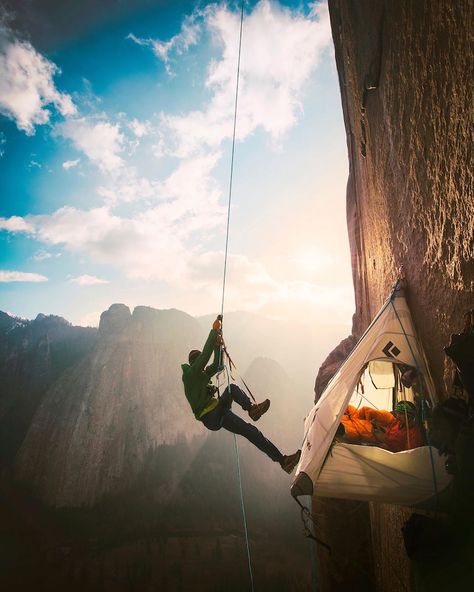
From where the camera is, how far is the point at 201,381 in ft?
16.3

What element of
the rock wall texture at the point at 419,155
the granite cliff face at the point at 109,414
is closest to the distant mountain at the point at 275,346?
the granite cliff face at the point at 109,414

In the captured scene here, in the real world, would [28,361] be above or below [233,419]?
above

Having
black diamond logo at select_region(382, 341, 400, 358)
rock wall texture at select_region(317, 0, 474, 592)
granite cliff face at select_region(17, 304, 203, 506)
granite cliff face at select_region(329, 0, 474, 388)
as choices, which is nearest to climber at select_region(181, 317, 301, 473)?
black diamond logo at select_region(382, 341, 400, 358)

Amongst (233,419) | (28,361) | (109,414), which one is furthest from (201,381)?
(28,361)

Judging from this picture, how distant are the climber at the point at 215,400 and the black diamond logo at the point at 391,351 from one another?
209 centimetres

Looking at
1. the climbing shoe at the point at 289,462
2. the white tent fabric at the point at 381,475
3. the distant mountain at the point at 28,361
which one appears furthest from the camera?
the distant mountain at the point at 28,361

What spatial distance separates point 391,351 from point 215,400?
2944 mm

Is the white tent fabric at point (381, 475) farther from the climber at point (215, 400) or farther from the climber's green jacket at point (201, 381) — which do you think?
the climber's green jacket at point (201, 381)

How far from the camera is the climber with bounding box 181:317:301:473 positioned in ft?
15.8

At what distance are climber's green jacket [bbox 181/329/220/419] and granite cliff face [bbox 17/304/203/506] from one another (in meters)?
36.7

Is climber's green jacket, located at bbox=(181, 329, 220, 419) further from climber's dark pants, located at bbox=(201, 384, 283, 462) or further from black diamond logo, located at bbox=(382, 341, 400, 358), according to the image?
black diamond logo, located at bbox=(382, 341, 400, 358)

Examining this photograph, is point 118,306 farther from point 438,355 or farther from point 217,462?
point 438,355

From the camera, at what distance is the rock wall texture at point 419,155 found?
251 cm

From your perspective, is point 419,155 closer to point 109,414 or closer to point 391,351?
point 391,351
